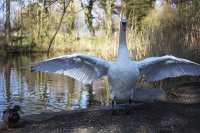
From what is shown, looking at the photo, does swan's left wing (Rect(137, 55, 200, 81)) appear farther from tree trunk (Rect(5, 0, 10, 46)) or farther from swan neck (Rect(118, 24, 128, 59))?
tree trunk (Rect(5, 0, 10, 46))

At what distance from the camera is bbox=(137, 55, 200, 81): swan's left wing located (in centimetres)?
1066

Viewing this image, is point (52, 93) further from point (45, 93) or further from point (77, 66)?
point (77, 66)

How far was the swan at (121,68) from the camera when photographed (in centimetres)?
1028

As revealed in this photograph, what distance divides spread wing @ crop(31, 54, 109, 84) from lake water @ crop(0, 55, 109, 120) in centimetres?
280

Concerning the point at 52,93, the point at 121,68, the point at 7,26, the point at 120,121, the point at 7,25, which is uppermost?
the point at 7,25

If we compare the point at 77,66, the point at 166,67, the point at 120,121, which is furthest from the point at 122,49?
the point at 120,121

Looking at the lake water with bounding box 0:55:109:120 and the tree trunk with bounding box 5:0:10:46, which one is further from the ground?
the tree trunk with bounding box 5:0:10:46

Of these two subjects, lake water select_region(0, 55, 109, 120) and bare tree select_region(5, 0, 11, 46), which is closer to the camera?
lake water select_region(0, 55, 109, 120)

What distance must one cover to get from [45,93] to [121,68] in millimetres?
7384

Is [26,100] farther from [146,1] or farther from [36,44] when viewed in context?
[146,1]

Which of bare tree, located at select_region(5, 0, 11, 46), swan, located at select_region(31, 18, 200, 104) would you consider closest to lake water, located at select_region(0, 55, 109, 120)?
swan, located at select_region(31, 18, 200, 104)

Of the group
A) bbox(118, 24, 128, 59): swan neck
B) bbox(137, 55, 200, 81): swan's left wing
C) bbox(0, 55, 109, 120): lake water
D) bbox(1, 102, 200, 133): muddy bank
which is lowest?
bbox(1, 102, 200, 133): muddy bank

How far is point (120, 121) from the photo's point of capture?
9.64 m

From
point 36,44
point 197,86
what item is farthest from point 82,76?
point 36,44
